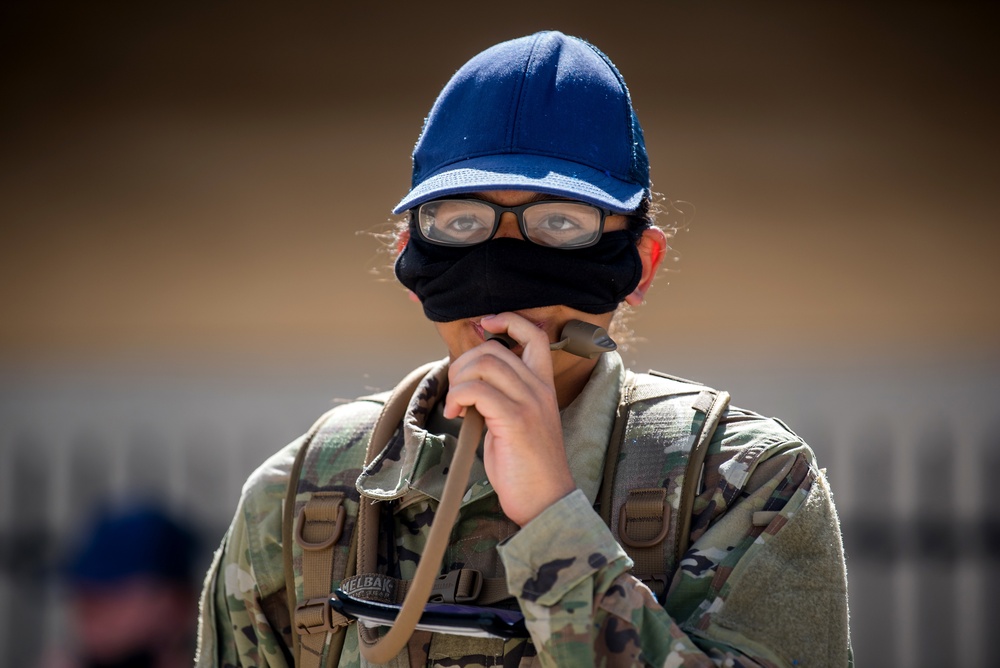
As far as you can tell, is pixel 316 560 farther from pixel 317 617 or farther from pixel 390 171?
pixel 390 171

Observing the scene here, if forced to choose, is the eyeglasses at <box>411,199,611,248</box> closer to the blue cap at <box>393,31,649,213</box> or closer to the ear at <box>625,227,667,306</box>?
the blue cap at <box>393,31,649,213</box>

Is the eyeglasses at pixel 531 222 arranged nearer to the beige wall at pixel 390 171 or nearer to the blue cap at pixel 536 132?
the blue cap at pixel 536 132

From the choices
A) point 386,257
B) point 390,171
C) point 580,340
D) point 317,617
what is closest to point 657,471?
point 580,340

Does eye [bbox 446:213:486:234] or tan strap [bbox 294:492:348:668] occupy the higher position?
eye [bbox 446:213:486:234]

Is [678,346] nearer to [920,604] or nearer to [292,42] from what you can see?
[920,604]

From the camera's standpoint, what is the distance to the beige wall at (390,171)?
5840 mm

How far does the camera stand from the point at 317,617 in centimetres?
213

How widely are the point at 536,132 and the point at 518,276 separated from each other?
27 cm

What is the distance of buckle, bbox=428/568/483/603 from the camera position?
2062 mm

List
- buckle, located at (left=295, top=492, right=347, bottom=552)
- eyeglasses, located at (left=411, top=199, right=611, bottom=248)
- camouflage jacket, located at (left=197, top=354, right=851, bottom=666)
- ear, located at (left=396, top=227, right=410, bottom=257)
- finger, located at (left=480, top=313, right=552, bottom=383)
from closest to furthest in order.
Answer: camouflage jacket, located at (left=197, top=354, right=851, bottom=666)
finger, located at (left=480, top=313, right=552, bottom=383)
eyeglasses, located at (left=411, top=199, right=611, bottom=248)
buckle, located at (left=295, top=492, right=347, bottom=552)
ear, located at (left=396, top=227, right=410, bottom=257)

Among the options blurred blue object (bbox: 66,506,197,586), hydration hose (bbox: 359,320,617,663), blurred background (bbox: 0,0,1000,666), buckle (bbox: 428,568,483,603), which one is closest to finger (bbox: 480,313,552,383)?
hydration hose (bbox: 359,320,617,663)

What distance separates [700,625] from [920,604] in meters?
4.30

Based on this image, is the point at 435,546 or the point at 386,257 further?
the point at 386,257

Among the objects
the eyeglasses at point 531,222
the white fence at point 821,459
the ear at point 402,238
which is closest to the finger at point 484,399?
the eyeglasses at point 531,222
